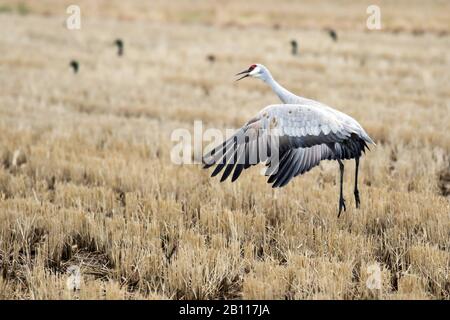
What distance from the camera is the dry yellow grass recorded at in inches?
167

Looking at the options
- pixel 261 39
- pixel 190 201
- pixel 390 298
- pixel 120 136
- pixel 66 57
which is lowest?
pixel 390 298

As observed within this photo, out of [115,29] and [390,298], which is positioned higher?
[115,29]

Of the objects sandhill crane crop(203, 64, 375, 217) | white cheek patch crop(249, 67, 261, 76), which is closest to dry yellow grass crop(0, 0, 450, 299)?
sandhill crane crop(203, 64, 375, 217)

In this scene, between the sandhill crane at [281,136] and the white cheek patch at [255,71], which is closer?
the sandhill crane at [281,136]

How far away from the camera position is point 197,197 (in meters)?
6.11

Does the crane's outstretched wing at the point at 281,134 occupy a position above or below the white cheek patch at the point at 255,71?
below

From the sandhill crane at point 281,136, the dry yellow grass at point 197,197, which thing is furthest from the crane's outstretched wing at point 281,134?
the dry yellow grass at point 197,197

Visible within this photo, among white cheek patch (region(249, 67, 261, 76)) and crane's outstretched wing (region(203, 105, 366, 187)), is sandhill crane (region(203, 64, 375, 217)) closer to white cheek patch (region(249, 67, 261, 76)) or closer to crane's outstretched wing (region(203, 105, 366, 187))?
crane's outstretched wing (region(203, 105, 366, 187))

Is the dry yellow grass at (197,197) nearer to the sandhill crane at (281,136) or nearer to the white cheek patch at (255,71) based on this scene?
the sandhill crane at (281,136)

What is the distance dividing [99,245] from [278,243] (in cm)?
161

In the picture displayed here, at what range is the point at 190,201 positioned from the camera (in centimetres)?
602

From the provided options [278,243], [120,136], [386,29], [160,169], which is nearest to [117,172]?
[160,169]

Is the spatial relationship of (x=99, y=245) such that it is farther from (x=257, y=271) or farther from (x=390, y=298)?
(x=390, y=298)

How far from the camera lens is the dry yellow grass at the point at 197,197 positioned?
167 inches
